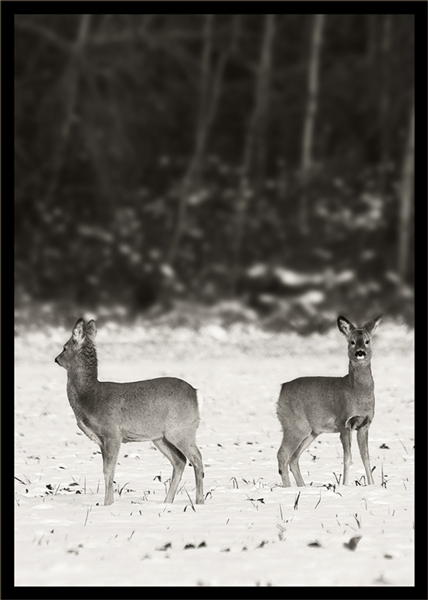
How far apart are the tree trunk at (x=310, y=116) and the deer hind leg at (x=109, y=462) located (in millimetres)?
18986

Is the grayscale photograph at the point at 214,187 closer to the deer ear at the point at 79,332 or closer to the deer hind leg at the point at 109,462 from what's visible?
the deer ear at the point at 79,332

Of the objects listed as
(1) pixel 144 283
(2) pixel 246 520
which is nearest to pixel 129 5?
(2) pixel 246 520

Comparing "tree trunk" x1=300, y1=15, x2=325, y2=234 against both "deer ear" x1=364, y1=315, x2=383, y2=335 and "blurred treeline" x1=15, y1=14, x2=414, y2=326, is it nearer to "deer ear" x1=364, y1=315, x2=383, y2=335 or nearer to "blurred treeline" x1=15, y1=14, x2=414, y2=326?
"blurred treeline" x1=15, y1=14, x2=414, y2=326

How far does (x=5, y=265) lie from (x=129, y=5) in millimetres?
1917

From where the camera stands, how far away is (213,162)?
1043 inches

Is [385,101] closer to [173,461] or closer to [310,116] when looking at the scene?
[310,116]

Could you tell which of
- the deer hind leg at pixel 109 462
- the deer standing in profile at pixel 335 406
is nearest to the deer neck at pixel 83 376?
the deer hind leg at pixel 109 462

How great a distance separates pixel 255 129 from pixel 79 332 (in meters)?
18.9

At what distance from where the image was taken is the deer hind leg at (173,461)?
302 inches

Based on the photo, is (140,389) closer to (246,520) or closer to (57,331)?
(246,520)

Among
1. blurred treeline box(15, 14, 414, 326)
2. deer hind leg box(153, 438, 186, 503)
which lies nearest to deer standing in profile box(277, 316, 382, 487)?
deer hind leg box(153, 438, 186, 503)

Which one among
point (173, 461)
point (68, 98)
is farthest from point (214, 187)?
point (173, 461)

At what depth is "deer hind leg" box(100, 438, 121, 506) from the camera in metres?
7.60

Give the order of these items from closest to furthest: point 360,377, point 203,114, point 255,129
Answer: point 360,377
point 255,129
point 203,114
